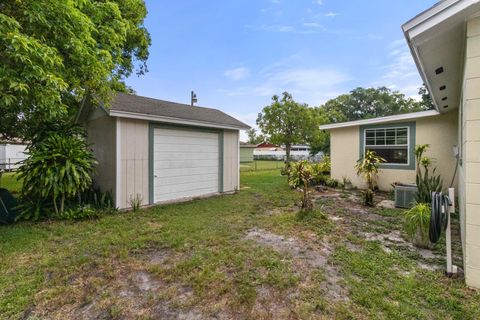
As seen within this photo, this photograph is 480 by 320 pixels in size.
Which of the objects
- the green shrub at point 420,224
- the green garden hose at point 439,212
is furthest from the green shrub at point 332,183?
the green garden hose at point 439,212

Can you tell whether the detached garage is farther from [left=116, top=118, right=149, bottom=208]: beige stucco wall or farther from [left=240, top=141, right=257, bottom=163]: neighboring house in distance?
[left=240, top=141, right=257, bottom=163]: neighboring house in distance

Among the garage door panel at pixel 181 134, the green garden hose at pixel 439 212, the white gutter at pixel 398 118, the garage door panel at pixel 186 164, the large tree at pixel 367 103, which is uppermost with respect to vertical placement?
the large tree at pixel 367 103

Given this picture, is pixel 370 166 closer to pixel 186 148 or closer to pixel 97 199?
pixel 186 148

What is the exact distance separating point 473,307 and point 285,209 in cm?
403

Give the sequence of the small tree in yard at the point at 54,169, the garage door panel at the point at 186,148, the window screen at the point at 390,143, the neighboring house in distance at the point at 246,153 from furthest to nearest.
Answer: the neighboring house in distance at the point at 246,153 → the window screen at the point at 390,143 → the garage door panel at the point at 186,148 → the small tree in yard at the point at 54,169

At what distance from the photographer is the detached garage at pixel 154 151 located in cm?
586

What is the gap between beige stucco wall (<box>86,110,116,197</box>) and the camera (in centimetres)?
589

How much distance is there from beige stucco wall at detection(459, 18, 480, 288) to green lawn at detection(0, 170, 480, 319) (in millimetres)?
381

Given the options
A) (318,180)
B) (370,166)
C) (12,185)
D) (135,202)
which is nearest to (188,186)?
(135,202)

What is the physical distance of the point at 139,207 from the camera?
19.9 feet

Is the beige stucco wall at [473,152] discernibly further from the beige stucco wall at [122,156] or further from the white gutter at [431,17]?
the beige stucco wall at [122,156]

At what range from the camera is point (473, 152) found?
2.44 meters

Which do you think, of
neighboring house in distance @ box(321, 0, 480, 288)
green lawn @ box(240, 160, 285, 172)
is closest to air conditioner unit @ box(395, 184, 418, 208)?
neighboring house in distance @ box(321, 0, 480, 288)

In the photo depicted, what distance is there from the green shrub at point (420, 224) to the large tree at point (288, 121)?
37.2 ft
